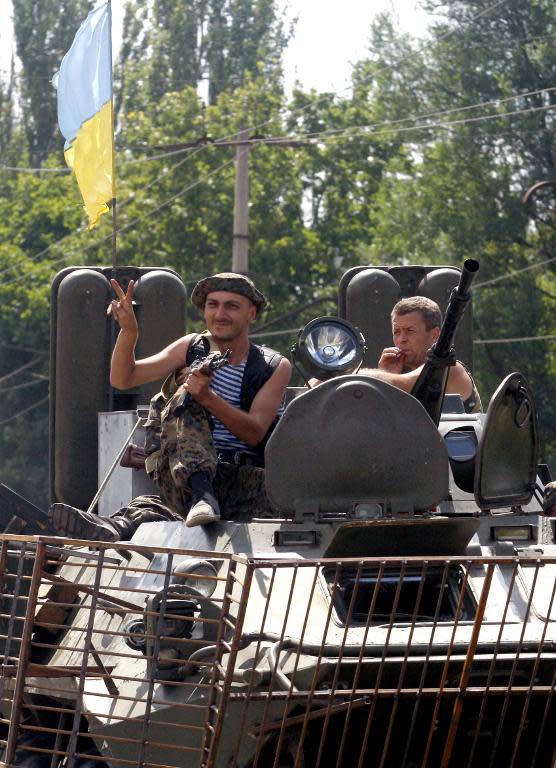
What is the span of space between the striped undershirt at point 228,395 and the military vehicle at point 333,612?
0.29 m

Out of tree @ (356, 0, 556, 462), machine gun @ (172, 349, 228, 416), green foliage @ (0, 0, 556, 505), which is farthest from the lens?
green foliage @ (0, 0, 556, 505)

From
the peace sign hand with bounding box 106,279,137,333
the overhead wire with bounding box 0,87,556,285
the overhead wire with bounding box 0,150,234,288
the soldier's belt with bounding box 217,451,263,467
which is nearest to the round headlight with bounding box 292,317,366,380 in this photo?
the soldier's belt with bounding box 217,451,263,467

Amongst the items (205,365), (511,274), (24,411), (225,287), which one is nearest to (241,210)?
(511,274)

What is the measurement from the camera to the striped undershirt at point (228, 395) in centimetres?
759

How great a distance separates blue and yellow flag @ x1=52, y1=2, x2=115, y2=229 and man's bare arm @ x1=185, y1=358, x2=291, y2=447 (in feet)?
6.42

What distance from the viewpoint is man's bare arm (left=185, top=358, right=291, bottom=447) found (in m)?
7.27

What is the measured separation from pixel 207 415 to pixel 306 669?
1.97 meters

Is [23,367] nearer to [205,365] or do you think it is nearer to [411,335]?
[411,335]

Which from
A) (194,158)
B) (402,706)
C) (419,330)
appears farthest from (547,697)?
(194,158)

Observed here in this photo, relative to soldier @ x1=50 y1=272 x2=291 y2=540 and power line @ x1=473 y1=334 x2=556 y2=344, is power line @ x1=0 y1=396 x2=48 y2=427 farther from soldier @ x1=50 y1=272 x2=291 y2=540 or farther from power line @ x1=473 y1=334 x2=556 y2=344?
soldier @ x1=50 y1=272 x2=291 y2=540

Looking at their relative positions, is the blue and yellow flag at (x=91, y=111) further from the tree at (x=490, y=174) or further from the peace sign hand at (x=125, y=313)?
the tree at (x=490, y=174)

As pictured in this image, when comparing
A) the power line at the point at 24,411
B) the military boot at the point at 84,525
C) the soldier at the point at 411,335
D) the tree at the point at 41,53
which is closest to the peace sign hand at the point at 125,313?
the military boot at the point at 84,525

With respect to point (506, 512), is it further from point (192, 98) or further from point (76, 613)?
point (192, 98)

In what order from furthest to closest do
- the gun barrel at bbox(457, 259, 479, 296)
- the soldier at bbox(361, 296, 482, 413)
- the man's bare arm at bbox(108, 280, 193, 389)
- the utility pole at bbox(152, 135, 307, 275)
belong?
the utility pole at bbox(152, 135, 307, 275), the soldier at bbox(361, 296, 482, 413), the man's bare arm at bbox(108, 280, 193, 389), the gun barrel at bbox(457, 259, 479, 296)
